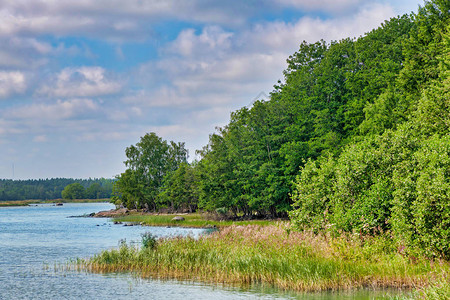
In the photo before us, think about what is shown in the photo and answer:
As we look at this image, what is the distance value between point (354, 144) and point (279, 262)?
53.4ft

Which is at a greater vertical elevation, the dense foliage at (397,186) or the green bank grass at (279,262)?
the dense foliage at (397,186)

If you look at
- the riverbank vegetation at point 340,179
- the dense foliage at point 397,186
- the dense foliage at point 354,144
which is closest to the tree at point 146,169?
the dense foliage at point 354,144

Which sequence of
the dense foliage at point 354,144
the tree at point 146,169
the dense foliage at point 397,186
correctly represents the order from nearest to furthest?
1. the dense foliage at point 397,186
2. the dense foliage at point 354,144
3. the tree at point 146,169

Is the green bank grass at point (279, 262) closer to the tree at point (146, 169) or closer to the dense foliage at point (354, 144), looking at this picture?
the dense foliage at point (354, 144)

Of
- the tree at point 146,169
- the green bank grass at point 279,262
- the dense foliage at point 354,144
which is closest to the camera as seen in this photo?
the green bank grass at point 279,262

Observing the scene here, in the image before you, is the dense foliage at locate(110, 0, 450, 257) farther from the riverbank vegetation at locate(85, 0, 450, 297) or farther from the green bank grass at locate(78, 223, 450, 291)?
the green bank grass at locate(78, 223, 450, 291)

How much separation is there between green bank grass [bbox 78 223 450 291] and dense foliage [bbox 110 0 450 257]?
124cm

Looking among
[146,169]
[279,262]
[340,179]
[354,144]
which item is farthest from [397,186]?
[146,169]

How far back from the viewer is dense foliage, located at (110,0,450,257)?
2098 cm

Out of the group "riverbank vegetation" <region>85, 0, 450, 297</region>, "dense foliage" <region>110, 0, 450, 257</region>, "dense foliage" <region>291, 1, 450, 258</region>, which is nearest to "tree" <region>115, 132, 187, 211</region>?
"dense foliage" <region>110, 0, 450, 257</region>

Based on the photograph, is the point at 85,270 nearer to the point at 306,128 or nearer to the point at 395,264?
the point at 395,264

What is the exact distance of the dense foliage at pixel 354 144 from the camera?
20984 millimetres

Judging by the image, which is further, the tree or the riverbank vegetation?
the tree

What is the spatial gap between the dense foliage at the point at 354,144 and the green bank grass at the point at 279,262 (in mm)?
1238
